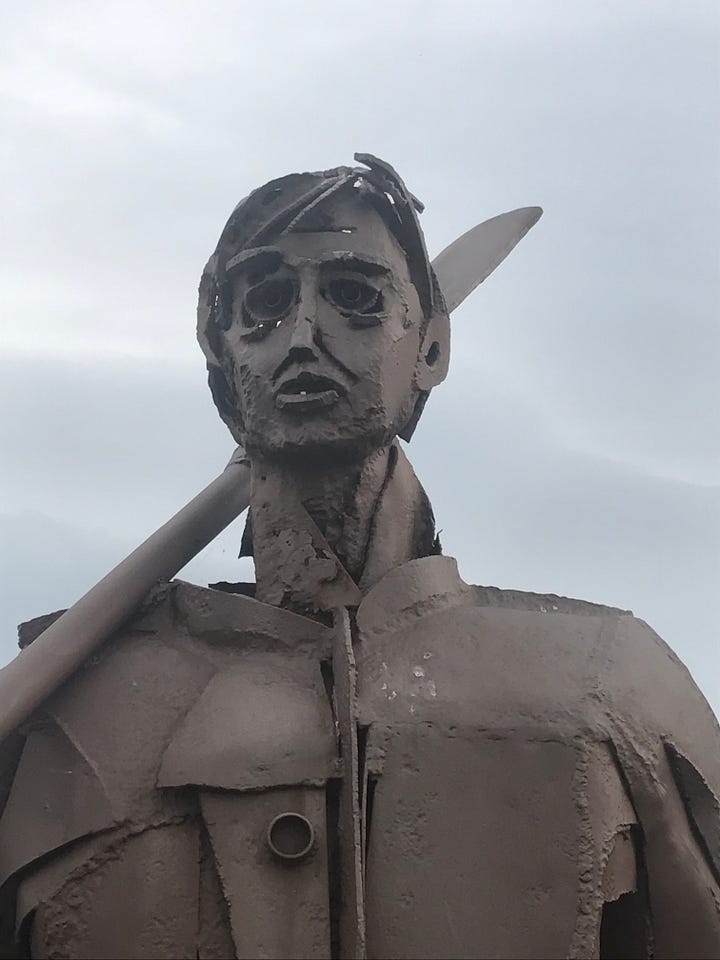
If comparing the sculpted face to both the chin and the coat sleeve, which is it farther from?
the coat sleeve

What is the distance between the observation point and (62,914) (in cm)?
323

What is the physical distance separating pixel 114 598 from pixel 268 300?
3.47 ft

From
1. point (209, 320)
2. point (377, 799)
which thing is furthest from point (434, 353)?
point (377, 799)

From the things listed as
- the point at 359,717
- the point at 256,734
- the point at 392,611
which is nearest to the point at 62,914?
the point at 256,734

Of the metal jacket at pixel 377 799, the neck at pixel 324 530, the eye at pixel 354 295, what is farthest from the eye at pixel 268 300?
the metal jacket at pixel 377 799

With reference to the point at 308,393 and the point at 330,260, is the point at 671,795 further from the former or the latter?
the point at 330,260

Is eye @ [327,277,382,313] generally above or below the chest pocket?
above

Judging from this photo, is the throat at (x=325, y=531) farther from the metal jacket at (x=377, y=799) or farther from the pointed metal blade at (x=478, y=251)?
the pointed metal blade at (x=478, y=251)

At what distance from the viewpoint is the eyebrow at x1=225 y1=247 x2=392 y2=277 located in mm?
3912

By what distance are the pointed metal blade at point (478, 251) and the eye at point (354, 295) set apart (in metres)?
Result: 1.16

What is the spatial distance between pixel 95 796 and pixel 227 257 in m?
1.78

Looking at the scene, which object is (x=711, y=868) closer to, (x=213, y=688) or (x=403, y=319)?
(x=213, y=688)

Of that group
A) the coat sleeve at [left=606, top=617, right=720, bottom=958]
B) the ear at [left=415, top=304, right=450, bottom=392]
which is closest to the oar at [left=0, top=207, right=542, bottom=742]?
the ear at [left=415, top=304, right=450, bottom=392]

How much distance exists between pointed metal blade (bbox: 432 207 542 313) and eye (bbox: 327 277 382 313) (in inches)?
45.9
